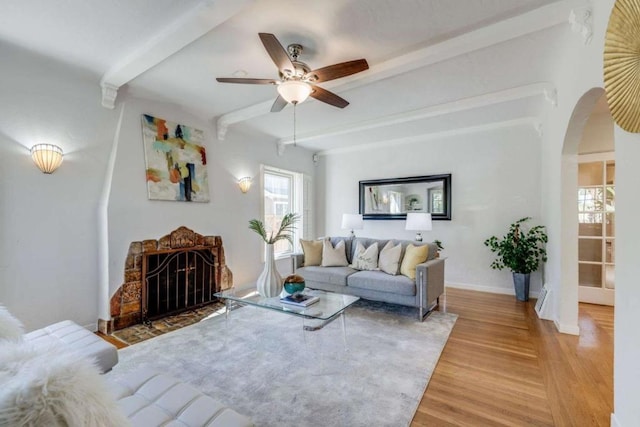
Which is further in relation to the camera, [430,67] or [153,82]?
[153,82]

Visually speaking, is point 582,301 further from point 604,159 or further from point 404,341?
point 404,341

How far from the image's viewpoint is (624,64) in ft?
4.54

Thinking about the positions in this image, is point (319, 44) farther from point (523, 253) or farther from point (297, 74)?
point (523, 253)

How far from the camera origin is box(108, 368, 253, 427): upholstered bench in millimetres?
1149

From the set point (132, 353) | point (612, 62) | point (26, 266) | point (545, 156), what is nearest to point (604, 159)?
point (545, 156)

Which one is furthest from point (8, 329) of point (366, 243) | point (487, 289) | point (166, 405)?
point (487, 289)

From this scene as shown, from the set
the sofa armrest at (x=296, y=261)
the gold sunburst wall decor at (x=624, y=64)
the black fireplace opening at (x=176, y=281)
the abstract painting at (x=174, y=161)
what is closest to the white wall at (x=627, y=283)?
the gold sunburst wall decor at (x=624, y=64)

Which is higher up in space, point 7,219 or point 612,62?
point 612,62

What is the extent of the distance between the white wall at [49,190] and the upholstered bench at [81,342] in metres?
1.06

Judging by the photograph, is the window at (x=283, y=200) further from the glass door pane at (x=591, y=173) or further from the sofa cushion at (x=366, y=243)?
the glass door pane at (x=591, y=173)

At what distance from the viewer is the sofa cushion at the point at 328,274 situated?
3.81 m

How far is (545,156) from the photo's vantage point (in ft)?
12.7

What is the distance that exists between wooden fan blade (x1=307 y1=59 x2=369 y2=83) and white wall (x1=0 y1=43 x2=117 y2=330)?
245 centimetres

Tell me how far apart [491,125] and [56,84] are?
18.5ft
